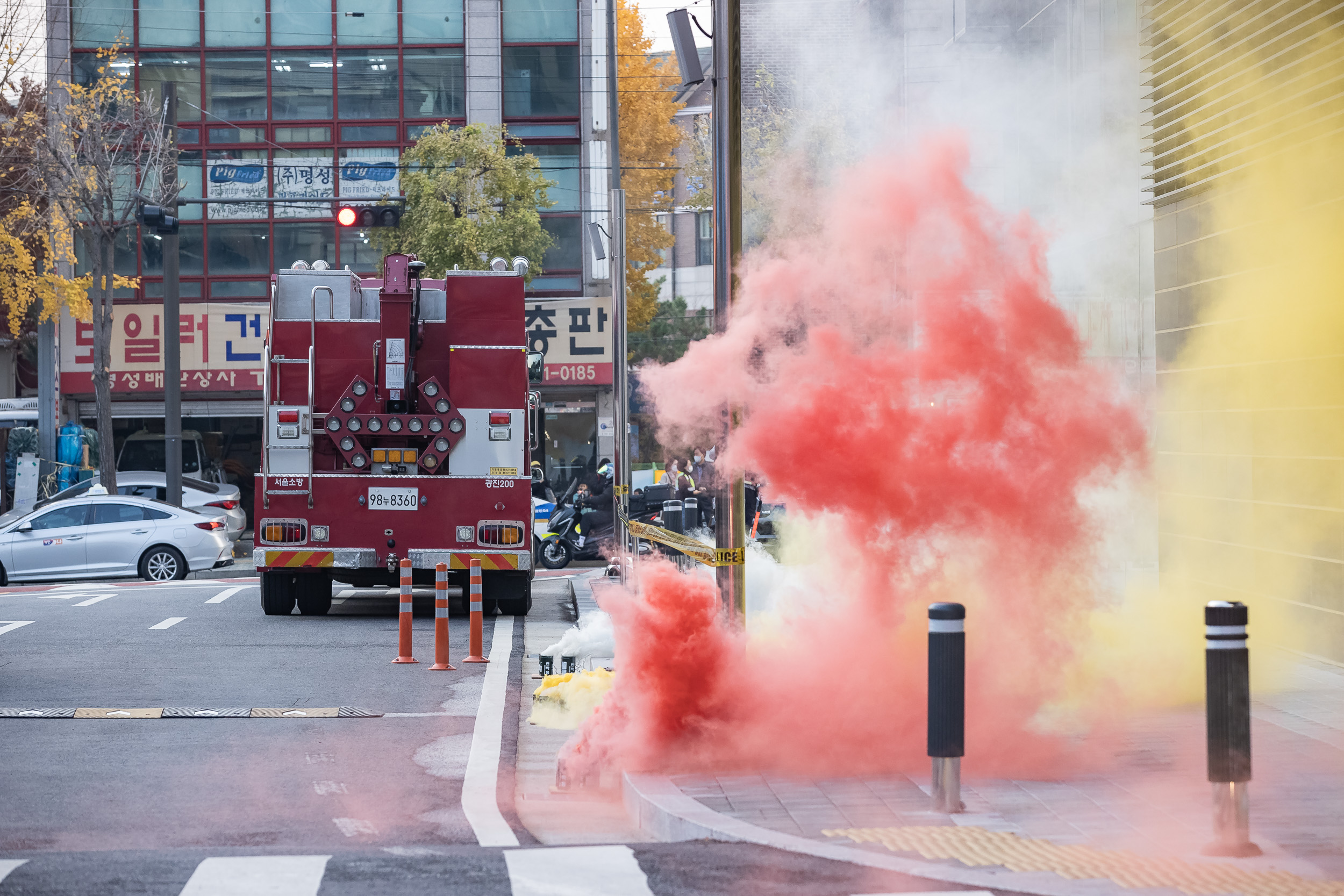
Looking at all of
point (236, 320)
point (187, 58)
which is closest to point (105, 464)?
point (236, 320)

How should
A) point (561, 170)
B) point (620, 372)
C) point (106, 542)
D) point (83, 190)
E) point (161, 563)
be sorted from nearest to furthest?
point (620, 372)
point (106, 542)
point (161, 563)
point (83, 190)
point (561, 170)

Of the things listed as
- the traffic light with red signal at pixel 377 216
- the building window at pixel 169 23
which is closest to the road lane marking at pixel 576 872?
the traffic light with red signal at pixel 377 216

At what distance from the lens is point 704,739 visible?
6578 millimetres

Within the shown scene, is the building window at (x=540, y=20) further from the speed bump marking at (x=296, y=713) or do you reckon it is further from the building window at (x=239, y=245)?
the speed bump marking at (x=296, y=713)

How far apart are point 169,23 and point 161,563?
17.9 m

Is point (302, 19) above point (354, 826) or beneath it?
above

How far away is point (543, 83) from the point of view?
33.8m

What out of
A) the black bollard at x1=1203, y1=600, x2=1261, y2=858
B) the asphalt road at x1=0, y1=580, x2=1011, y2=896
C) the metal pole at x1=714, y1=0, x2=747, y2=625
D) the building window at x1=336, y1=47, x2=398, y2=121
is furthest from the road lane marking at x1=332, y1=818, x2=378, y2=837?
the building window at x1=336, y1=47, x2=398, y2=121

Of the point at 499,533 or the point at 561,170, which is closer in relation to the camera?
the point at 499,533

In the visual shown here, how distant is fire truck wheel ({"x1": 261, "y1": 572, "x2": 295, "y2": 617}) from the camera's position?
1462 centimetres

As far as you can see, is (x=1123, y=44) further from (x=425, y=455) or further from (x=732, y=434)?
(x=425, y=455)

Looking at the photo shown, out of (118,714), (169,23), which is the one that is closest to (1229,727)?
(118,714)

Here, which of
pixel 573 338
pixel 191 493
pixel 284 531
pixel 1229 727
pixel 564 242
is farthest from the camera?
pixel 564 242

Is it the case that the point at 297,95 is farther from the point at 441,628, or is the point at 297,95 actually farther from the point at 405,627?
the point at 441,628
